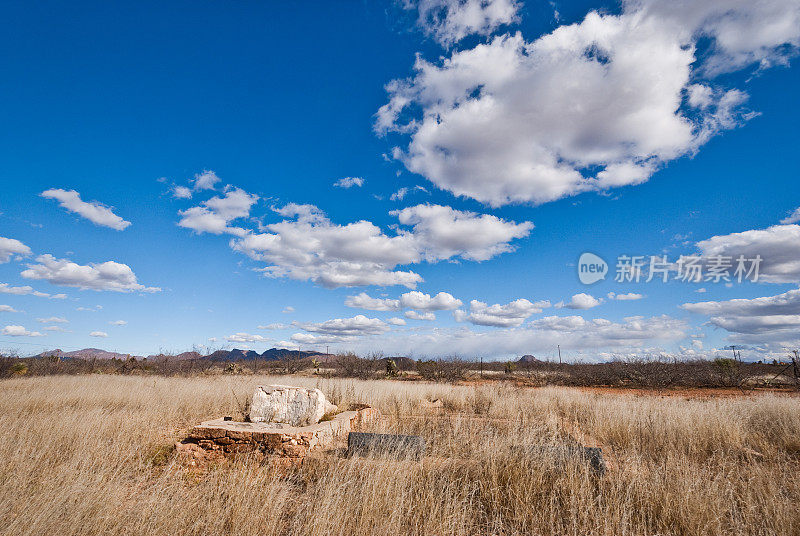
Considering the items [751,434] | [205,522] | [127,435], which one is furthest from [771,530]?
[127,435]

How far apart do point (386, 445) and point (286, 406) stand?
3.09m

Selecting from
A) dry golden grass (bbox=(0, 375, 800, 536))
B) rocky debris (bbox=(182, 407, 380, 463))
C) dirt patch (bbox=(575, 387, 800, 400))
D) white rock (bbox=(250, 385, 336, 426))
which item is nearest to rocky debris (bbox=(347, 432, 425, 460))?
dry golden grass (bbox=(0, 375, 800, 536))

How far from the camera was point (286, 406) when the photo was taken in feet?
26.9

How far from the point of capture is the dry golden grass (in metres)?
3.74

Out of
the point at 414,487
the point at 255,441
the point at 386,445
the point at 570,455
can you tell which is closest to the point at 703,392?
the point at 570,455

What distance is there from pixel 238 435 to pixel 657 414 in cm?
958

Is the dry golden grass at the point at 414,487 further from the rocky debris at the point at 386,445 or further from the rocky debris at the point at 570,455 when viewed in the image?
the rocky debris at the point at 386,445

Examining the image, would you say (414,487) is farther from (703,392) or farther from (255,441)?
(703,392)

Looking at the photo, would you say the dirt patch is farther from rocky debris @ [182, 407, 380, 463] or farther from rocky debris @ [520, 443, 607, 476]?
rocky debris @ [182, 407, 380, 463]

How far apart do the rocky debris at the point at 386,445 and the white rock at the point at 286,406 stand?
211 centimetres

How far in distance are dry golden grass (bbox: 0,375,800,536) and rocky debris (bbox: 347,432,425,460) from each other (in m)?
0.29

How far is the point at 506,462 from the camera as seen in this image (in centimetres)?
521

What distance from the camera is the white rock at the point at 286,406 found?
8.09 metres

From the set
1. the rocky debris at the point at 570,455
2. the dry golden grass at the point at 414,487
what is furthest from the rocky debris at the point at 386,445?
the rocky debris at the point at 570,455
